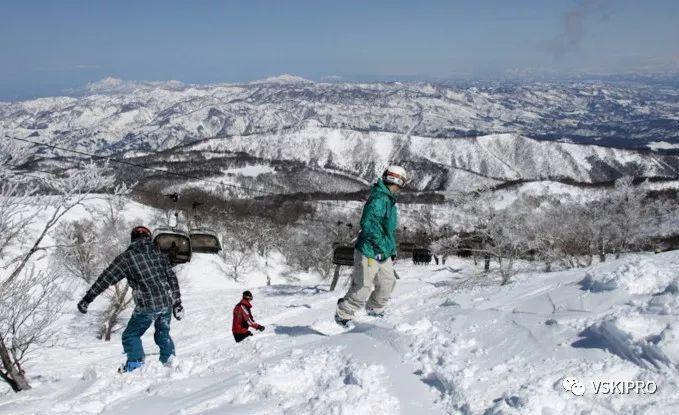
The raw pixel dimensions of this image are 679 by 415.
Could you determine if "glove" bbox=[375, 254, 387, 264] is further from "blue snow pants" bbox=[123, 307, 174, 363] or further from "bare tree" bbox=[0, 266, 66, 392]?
"bare tree" bbox=[0, 266, 66, 392]

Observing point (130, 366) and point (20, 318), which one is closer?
point (130, 366)

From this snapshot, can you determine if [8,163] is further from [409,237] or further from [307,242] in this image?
[409,237]

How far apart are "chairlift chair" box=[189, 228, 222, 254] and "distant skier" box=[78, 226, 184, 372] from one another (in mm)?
11708

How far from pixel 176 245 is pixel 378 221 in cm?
1121

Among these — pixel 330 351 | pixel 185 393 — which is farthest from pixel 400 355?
pixel 185 393

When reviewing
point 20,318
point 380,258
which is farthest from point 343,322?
point 20,318

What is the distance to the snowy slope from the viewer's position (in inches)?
163

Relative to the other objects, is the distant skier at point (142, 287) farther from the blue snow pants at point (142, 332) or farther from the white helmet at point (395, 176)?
the white helmet at point (395, 176)

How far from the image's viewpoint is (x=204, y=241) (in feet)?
Answer: 63.1

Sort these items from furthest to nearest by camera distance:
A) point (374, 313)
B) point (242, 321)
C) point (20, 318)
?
point (20, 318)
point (242, 321)
point (374, 313)

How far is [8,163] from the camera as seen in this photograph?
32.7 feet

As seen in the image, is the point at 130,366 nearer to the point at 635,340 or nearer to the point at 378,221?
the point at 378,221

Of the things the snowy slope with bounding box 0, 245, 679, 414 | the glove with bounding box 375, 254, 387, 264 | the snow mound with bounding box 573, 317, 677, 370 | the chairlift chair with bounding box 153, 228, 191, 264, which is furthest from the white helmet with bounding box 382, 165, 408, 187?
the chairlift chair with bounding box 153, 228, 191, 264

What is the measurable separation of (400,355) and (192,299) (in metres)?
25.9
